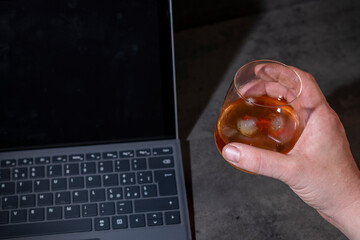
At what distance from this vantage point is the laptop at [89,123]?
→ 0.67 meters

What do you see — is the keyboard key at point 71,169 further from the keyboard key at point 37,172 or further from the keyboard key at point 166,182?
the keyboard key at point 166,182

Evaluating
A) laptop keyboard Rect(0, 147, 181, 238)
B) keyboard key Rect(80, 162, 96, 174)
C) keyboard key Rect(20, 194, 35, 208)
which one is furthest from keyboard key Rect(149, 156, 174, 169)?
keyboard key Rect(20, 194, 35, 208)

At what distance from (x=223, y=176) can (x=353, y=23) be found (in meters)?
0.51

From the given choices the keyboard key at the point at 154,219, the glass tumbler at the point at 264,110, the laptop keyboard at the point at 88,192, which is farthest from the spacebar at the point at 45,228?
the glass tumbler at the point at 264,110

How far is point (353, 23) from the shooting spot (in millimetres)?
997

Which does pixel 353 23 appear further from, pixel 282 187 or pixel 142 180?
pixel 142 180

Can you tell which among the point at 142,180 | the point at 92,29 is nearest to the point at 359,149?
the point at 142,180

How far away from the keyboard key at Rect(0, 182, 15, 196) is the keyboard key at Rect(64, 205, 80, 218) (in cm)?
10

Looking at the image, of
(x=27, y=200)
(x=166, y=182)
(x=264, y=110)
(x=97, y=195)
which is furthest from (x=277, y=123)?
(x=27, y=200)

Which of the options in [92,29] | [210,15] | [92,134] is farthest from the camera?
[210,15]

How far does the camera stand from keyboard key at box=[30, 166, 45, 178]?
2.47ft

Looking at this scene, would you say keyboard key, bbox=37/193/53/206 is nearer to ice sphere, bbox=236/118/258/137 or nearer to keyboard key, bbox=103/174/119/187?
keyboard key, bbox=103/174/119/187

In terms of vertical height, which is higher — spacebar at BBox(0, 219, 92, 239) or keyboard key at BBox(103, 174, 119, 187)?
keyboard key at BBox(103, 174, 119, 187)

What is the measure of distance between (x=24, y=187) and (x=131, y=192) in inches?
7.5
